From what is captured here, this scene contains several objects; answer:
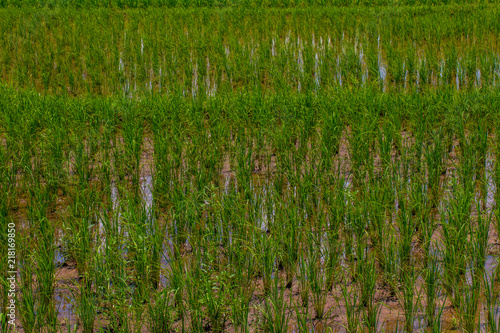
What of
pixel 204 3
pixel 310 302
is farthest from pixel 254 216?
pixel 204 3

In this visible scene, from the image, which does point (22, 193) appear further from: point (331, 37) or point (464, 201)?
point (331, 37)

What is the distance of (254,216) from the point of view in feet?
10.0

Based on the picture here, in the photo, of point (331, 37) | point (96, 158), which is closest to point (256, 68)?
point (331, 37)

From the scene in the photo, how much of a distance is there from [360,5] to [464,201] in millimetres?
8315

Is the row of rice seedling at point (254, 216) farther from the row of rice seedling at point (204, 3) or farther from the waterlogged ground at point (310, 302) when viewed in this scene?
the row of rice seedling at point (204, 3)

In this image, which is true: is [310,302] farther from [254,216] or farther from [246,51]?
[246,51]

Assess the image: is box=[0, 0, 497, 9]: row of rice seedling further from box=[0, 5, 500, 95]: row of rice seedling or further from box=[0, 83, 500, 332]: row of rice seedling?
box=[0, 83, 500, 332]: row of rice seedling

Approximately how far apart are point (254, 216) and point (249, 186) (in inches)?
14.5

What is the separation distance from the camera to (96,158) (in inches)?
163

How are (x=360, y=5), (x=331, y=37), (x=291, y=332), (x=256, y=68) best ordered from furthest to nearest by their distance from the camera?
1. (x=360, y=5)
2. (x=331, y=37)
3. (x=256, y=68)
4. (x=291, y=332)

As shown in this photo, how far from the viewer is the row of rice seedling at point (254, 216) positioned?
2330 millimetres

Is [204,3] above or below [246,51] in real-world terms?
above

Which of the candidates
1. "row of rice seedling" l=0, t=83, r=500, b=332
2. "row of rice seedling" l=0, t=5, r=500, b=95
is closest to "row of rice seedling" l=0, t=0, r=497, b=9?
"row of rice seedling" l=0, t=5, r=500, b=95

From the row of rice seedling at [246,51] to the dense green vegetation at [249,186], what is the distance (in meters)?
0.04
